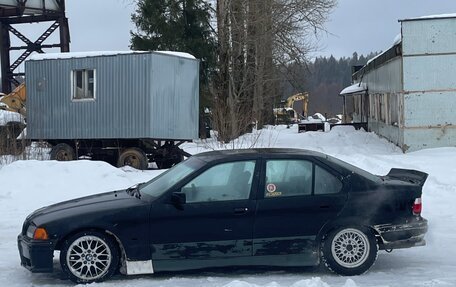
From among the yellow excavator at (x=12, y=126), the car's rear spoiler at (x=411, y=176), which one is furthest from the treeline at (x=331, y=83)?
the car's rear spoiler at (x=411, y=176)

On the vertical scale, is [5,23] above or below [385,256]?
above

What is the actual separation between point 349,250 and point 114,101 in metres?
13.2

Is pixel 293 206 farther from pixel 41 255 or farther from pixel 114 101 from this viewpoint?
pixel 114 101

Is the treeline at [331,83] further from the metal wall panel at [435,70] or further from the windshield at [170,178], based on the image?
the windshield at [170,178]

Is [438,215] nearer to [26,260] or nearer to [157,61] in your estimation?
[26,260]

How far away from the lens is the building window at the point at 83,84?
62.6 ft

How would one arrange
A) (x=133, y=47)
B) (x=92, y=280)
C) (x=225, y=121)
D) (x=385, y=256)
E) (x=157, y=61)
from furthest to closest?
(x=133, y=47) < (x=225, y=121) < (x=157, y=61) < (x=385, y=256) < (x=92, y=280)

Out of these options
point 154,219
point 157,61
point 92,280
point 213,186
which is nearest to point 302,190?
point 213,186

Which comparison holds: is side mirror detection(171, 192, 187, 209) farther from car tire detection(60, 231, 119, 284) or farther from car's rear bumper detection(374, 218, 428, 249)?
car's rear bumper detection(374, 218, 428, 249)

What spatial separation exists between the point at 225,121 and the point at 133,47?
12.3 meters

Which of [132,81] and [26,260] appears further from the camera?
[132,81]

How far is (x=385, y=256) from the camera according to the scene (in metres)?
7.79

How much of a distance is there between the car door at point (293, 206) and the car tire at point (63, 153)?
1356 cm

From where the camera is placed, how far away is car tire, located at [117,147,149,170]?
→ 18.8 m
